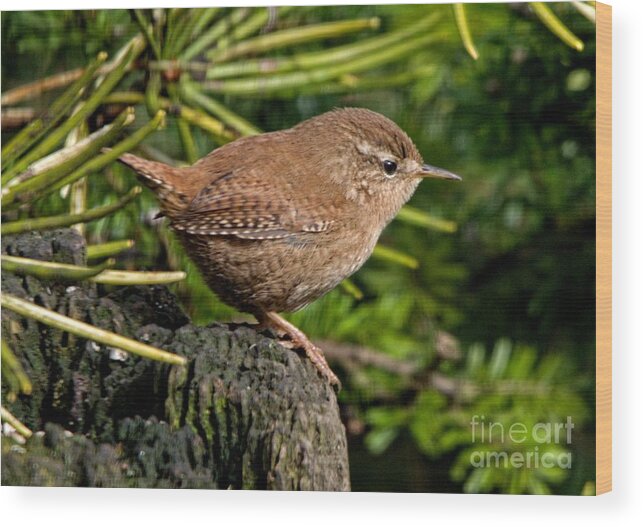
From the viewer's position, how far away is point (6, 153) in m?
3.52

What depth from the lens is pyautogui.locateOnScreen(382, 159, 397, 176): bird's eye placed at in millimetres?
3324

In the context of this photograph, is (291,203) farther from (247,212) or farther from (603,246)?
(603,246)

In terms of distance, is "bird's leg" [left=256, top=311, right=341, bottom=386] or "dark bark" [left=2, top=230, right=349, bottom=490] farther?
"bird's leg" [left=256, top=311, right=341, bottom=386]

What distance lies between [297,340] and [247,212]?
1.34 feet

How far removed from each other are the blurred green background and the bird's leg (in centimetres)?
7

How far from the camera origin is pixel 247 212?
3.19 metres

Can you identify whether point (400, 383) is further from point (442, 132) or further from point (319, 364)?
point (442, 132)

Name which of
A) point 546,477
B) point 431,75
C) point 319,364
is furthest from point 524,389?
point 431,75

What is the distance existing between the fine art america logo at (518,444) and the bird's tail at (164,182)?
1.09m

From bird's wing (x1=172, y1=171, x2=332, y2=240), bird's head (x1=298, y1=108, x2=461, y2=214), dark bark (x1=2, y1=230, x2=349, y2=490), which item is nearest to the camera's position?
dark bark (x1=2, y1=230, x2=349, y2=490)

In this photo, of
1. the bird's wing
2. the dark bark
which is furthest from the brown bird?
the dark bark

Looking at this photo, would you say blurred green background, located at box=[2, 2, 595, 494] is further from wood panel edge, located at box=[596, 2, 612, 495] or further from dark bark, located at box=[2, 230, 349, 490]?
dark bark, located at box=[2, 230, 349, 490]

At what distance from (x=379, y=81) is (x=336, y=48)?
0.17 m

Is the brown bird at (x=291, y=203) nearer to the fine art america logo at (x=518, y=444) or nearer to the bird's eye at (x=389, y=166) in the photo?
the bird's eye at (x=389, y=166)
